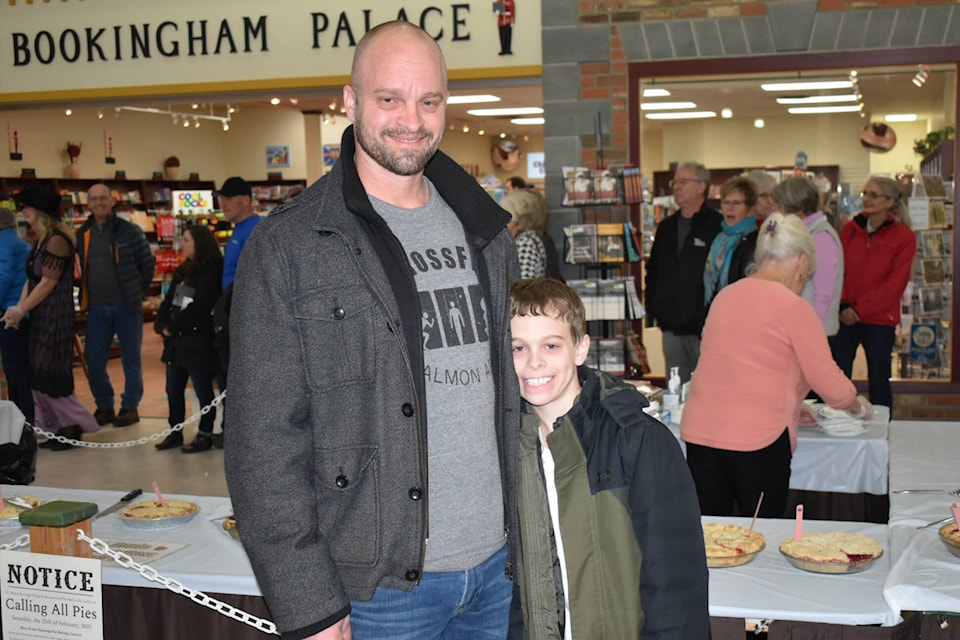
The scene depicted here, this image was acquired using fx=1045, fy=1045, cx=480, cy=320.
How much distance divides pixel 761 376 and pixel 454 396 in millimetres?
1832

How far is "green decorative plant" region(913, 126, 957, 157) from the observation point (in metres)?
7.02

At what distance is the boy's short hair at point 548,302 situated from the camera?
2047mm

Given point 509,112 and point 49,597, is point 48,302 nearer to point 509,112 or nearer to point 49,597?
point 49,597

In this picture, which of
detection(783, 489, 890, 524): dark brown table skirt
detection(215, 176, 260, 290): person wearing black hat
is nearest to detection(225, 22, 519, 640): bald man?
detection(783, 489, 890, 524): dark brown table skirt

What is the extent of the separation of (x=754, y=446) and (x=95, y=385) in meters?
5.96

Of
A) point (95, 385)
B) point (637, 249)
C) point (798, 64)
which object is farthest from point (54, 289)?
point (798, 64)

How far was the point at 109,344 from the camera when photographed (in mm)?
7984

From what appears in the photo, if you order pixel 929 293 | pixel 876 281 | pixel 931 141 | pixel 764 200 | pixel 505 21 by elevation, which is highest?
pixel 505 21

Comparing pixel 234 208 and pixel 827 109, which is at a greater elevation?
pixel 827 109

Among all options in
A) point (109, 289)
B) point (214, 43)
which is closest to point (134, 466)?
point (109, 289)

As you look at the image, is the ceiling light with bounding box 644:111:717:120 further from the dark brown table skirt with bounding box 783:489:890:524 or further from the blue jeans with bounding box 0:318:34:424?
the blue jeans with bounding box 0:318:34:424

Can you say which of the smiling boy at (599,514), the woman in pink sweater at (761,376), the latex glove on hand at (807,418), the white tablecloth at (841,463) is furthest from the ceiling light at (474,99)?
the smiling boy at (599,514)

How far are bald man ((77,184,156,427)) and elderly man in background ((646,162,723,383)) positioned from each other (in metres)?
3.85

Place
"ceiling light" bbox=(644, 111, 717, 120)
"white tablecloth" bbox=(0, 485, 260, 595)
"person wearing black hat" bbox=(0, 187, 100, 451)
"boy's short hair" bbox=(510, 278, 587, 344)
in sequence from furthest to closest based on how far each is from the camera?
"ceiling light" bbox=(644, 111, 717, 120) → "person wearing black hat" bbox=(0, 187, 100, 451) → "white tablecloth" bbox=(0, 485, 260, 595) → "boy's short hair" bbox=(510, 278, 587, 344)
